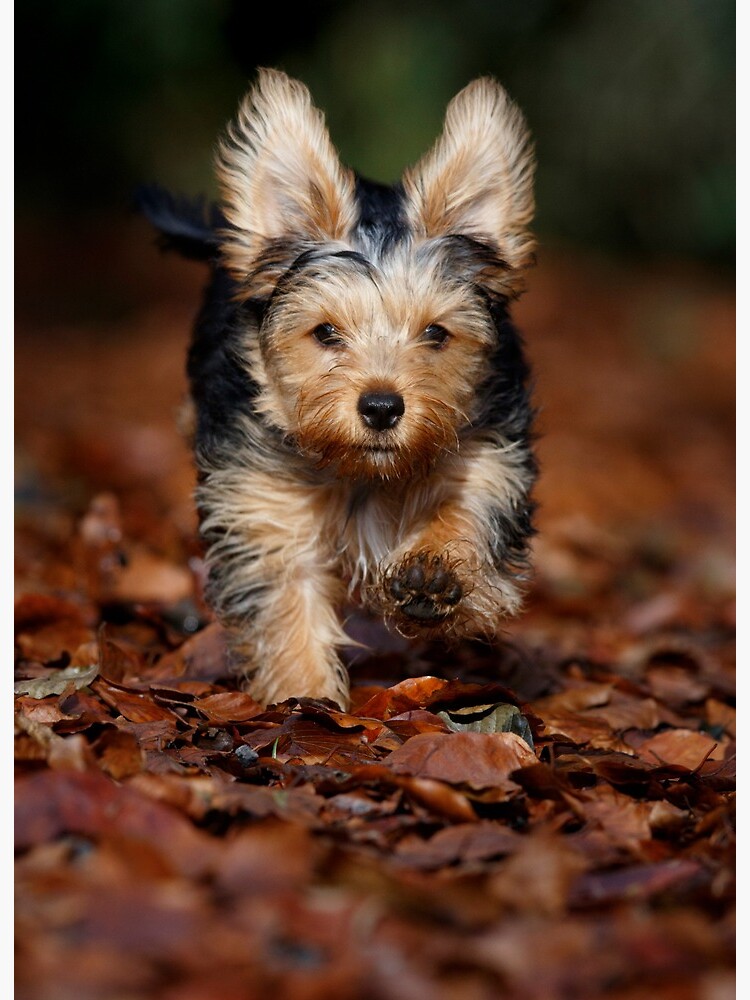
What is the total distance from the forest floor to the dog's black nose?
992mm

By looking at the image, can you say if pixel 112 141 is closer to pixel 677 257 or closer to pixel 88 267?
pixel 88 267

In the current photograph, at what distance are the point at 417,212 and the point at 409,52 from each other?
13.9 m

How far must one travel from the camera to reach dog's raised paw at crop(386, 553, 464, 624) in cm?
489

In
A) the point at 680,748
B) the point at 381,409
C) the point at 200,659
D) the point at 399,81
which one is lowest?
the point at 680,748

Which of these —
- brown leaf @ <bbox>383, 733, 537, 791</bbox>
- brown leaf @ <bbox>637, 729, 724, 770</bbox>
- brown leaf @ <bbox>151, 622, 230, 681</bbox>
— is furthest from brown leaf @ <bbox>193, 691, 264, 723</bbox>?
brown leaf @ <bbox>637, 729, 724, 770</bbox>

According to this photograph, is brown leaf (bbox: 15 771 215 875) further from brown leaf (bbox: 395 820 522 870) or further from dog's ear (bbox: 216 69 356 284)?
dog's ear (bbox: 216 69 356 284)

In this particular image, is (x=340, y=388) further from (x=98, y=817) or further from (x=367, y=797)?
(x=98, y=817)

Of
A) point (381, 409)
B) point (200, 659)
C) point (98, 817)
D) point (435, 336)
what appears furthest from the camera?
point (200, 659)

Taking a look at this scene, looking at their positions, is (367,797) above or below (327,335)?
below

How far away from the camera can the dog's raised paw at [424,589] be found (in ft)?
16.0

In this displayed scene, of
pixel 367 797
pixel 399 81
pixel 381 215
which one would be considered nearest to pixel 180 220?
pixel 381 215

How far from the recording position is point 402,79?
18000 millimetres

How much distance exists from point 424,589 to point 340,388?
829mm
